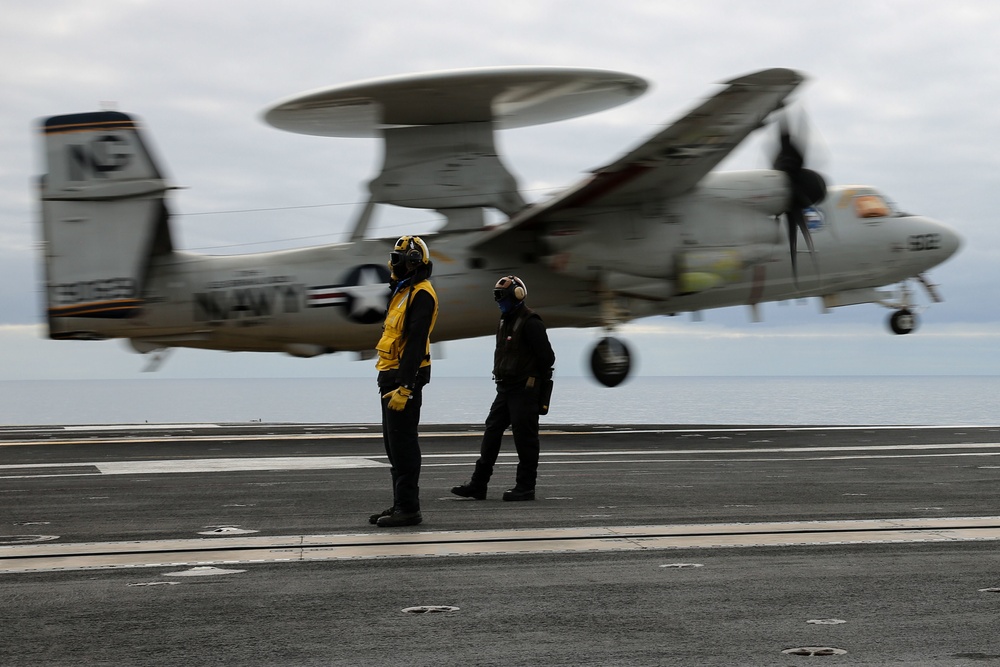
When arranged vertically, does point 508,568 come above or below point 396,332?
below

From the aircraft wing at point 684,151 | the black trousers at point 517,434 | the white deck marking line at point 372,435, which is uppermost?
the aircraft wing at point 684,151

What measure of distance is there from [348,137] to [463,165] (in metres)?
4.14

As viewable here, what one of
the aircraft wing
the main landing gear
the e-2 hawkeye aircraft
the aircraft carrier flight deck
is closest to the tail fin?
the e-2 hawkeye aircraft

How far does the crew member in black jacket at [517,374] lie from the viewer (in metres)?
10.9

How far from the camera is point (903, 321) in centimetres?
2616

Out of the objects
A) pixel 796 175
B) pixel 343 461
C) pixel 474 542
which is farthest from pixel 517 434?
pixel 796 175

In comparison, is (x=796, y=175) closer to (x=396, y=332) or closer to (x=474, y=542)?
(x=396, y=332)

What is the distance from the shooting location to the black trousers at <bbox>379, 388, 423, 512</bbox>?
8.85 metres

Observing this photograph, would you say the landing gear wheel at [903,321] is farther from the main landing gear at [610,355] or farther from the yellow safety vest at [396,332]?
the yellow safety vest at [396,332]

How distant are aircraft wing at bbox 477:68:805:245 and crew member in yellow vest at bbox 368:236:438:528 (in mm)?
12483

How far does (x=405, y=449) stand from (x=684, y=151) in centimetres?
1365

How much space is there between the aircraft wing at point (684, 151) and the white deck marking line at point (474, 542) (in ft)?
42.7

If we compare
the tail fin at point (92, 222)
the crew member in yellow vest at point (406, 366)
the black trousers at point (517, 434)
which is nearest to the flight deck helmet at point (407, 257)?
the crew member in yellow vest at point (406, 366)

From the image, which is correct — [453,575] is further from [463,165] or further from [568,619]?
[463,165]
